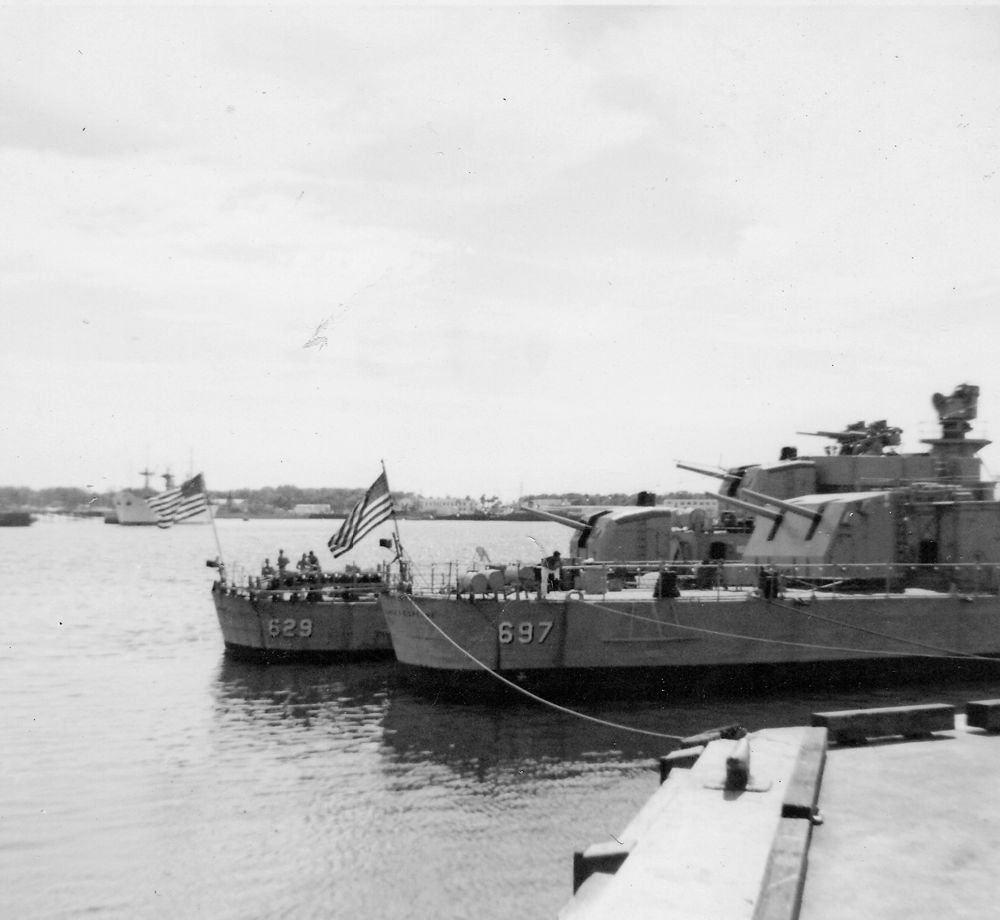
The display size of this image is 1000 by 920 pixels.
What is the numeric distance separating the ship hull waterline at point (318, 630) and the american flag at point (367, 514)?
465 cm

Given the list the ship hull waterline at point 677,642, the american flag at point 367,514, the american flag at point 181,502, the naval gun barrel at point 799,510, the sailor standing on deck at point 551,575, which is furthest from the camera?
the american flag at point 181,502

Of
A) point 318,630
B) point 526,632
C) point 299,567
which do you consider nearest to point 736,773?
→ point 526,632

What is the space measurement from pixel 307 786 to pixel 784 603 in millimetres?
12307

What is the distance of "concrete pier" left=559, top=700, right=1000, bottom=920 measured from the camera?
6.46 meters

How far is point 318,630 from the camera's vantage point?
1179 inches

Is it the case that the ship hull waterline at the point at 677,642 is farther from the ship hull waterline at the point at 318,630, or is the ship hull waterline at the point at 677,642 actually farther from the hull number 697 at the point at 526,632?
the ship hull waterline at the point at 318,630

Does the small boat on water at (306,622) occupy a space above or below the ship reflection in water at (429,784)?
above

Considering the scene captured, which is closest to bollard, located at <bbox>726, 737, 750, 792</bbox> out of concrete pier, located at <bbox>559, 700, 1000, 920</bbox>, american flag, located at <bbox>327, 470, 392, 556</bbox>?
concrete pier, located at <bbox>559, 700, 1000, 920</bbox>

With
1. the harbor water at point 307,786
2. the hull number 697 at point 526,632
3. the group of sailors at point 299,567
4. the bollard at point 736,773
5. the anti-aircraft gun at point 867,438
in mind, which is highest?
the anti-aircraft gun at point 867,438

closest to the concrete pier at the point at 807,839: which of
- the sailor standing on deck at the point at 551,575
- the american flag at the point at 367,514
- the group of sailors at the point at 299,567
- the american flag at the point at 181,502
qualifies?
the sailor standing on deck at the point at 551,575

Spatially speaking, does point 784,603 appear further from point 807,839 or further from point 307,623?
point 807,839

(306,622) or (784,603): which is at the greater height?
(784,603)

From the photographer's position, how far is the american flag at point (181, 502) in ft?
96.6

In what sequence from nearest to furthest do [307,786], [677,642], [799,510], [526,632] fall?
[307,786] → [526,632] → [677,642] → [799,510]
